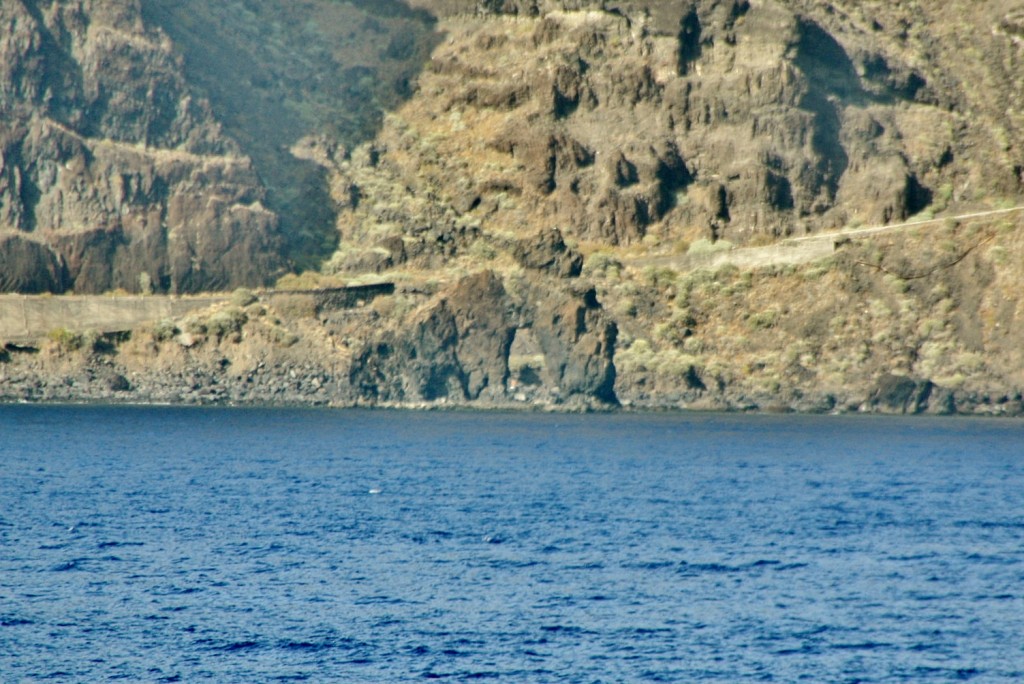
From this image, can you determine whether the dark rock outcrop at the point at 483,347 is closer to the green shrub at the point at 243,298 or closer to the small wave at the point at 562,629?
the green shrub at the point at 243,298

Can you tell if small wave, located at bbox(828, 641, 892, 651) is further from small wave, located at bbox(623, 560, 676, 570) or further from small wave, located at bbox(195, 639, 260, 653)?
small wave, located at bbox(195, 639, 260, 653)

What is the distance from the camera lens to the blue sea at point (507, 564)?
83.4 ft

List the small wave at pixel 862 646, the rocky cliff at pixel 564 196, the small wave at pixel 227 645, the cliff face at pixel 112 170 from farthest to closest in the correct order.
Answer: the cliff face at pixel 112 170
the rocky cliff at pixel 564 196
the small wave at pixel 862 646
the small wave at pixel 227 645

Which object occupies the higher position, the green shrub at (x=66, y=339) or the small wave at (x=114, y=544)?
the green shrub at (x=66, y=339)

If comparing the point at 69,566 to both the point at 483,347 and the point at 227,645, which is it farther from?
the point at 483,347

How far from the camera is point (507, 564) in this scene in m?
34.2

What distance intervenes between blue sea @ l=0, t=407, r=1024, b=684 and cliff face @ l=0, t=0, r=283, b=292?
81.4 ft

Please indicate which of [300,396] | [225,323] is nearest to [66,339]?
[225,323]

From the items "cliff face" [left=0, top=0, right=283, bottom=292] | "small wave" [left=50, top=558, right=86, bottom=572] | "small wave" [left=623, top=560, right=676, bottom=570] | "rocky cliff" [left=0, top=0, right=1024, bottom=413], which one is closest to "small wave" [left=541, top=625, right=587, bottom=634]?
"small wave" [left=623, top=560, right=676, bottom=570]

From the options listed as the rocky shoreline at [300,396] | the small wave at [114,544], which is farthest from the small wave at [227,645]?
the rocky shoreline at [300,396]

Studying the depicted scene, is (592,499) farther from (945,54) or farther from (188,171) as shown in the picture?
(945,54)

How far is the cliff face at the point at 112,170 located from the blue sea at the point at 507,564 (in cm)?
2482

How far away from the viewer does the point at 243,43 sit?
11088 cm

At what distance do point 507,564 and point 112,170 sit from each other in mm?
64032
